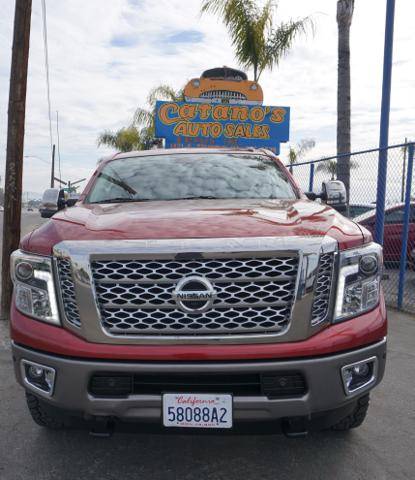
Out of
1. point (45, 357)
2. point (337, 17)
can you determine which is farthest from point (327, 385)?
point (337, 17)

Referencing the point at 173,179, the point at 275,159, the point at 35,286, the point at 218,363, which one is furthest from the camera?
the point at 275,159

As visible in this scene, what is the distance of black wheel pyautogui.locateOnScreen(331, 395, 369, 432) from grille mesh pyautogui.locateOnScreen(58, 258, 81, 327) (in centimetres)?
161

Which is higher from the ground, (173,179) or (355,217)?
(173,179)

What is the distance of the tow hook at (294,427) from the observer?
8.03 feet

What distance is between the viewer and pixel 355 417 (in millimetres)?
3008

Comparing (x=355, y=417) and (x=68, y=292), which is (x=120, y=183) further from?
(x=355, y=417)

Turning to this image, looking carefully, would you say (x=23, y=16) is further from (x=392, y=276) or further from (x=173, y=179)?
(x=392, y=276)

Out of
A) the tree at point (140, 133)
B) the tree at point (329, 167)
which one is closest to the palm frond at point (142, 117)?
the tree at point (140, 133)

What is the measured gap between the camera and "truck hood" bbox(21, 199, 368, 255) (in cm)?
252

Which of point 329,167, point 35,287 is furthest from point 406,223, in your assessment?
point 35,287

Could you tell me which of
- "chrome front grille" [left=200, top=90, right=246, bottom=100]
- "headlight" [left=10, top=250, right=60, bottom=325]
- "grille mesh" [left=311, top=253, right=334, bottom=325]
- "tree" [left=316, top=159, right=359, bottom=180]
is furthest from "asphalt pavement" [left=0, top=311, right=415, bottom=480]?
"chrome front grille" [left=200, top=90, right=246, bottom=100]

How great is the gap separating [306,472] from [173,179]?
86.8 inches

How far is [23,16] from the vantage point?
19.8 ft

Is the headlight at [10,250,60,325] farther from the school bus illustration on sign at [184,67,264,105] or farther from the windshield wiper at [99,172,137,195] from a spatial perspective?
the school bus illustration on sign at [184,67,264,105]
